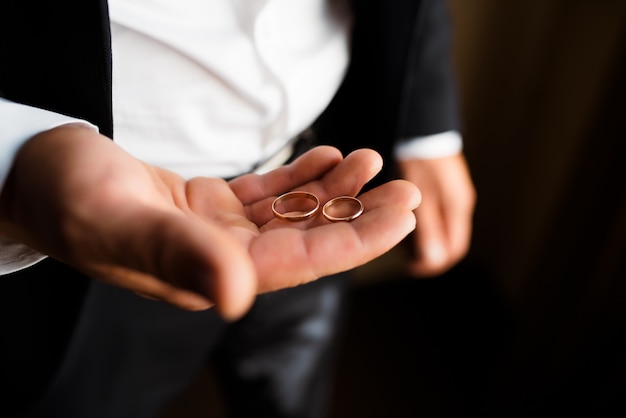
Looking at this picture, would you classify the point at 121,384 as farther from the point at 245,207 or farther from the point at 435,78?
the point at 435,78

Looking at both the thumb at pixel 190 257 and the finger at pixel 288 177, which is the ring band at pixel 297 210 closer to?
the finger at pixel 288 177

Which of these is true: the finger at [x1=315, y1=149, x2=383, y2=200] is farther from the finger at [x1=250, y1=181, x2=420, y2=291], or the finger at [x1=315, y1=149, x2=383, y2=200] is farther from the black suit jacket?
the black suit jacket

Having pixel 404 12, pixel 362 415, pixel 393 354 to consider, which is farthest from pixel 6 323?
pixel 393 354

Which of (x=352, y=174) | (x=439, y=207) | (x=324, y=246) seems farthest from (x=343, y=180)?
(x=439, y=207)

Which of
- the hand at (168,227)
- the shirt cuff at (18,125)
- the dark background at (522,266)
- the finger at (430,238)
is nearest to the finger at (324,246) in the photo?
the hand at (168,227)

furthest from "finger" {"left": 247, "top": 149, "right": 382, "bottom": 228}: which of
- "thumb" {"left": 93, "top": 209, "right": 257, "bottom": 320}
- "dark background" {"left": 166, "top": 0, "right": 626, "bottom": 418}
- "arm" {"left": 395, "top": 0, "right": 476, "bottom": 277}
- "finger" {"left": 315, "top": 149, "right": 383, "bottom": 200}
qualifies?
"dark background" {"left": 166, "top": 0, "right": 626, "bottom": 418}

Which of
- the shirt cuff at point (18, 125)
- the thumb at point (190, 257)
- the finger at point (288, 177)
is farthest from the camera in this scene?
the finger at point (288, 177)
